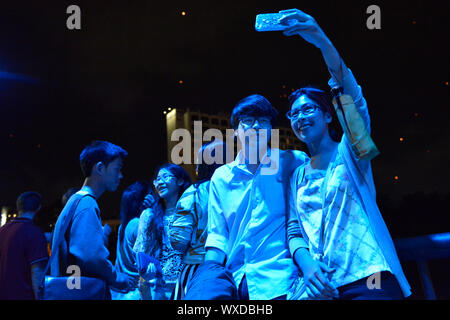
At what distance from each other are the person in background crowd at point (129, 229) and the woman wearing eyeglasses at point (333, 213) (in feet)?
6.46

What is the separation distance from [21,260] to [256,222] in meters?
2.41

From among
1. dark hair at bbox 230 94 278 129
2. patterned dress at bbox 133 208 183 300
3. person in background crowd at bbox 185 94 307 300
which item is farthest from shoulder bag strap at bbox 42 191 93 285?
dark hair at bbox 230 94 278 129

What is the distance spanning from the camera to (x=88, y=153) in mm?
2516

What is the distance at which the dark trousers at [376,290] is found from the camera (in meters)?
1.51

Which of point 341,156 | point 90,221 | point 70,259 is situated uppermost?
point 341,156

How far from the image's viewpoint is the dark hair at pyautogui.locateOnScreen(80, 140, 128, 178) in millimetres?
2486

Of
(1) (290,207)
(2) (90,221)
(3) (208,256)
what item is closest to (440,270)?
(1) (290,207)

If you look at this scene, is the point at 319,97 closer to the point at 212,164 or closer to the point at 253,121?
the point at 253,121

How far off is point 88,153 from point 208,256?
A: 3.87ft

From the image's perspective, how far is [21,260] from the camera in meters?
3.21

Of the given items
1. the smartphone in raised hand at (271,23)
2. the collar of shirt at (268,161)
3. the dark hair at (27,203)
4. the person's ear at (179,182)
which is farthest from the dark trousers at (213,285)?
the dark hair at (27,203)

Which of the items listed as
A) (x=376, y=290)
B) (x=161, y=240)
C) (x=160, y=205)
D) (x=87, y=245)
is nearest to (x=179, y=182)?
(x=160, y=205)

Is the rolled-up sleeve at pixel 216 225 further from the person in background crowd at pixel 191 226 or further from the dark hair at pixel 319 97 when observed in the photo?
the dark hair at pixel 319 97

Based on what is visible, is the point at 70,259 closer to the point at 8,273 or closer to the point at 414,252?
the point at 8,273
